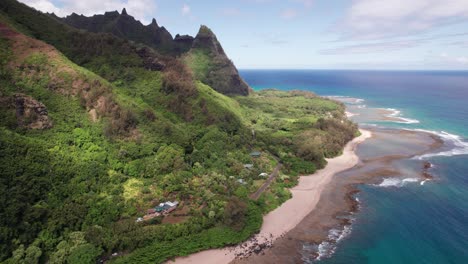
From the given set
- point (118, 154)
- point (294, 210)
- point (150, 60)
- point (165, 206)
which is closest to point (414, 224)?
point (294, 210)

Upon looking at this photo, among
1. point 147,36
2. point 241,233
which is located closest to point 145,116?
point 241,233

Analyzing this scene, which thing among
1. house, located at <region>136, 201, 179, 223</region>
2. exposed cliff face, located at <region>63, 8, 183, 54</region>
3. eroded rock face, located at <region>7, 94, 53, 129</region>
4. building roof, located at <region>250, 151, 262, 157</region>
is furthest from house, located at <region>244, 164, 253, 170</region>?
exposed cliff face, located at <region>63, 8, 183, 54</region>

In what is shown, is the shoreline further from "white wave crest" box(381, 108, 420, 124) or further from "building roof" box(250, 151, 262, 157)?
"white wave crest" box(381, 108, 420, 124)

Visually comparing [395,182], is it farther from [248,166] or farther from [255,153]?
[248,166]

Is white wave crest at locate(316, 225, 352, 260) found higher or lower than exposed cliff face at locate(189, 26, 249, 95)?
lower

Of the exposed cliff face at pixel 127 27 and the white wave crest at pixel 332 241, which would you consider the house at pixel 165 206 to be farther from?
the exposed cliff face at pixel 127 27
